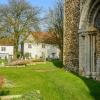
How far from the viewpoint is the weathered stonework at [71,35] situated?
20656 mm

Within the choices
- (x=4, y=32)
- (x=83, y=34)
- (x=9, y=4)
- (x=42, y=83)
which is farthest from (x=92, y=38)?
(x=9, y=4)

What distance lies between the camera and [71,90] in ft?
45.6

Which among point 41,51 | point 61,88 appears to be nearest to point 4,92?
point 61,88

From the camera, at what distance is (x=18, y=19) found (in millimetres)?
52094

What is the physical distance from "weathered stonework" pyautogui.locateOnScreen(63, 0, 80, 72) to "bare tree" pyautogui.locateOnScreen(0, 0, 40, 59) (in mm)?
28493

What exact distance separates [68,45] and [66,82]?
6256mm

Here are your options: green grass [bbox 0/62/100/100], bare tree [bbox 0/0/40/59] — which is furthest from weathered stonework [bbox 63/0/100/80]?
bare tree [bbox 0/0/40/59]

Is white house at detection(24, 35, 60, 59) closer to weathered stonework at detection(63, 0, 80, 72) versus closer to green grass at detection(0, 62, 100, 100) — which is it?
weathered stonework at detection(63, 0, 80, 72)

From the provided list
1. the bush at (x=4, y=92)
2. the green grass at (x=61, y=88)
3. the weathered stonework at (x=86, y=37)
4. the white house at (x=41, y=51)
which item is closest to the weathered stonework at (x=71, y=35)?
the weathered stonework at (x=86, y=37)

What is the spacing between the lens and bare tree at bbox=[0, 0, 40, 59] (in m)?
50.8

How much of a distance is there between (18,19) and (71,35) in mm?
31494

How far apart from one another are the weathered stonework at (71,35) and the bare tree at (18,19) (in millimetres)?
28493

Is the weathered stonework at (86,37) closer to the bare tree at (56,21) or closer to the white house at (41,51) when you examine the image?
the bare tree at (56,21)

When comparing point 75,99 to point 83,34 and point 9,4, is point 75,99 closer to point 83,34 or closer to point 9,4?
point 83,34
